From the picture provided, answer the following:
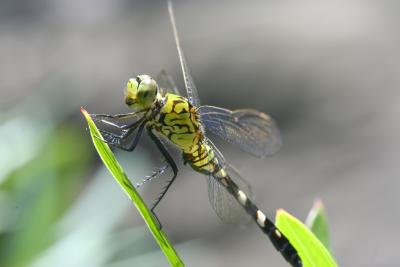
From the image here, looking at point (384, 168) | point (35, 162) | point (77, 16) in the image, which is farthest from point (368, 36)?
point (35, 162)

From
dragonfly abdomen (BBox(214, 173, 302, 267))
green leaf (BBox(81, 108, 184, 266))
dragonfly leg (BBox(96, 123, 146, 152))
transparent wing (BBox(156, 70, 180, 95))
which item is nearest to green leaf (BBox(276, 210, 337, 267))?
green leaf (BBox(81, 108, 184, 266))

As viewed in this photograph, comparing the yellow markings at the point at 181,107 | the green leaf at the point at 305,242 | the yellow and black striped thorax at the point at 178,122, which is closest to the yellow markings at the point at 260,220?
the yellow and black striped thorax at the point at 178,122

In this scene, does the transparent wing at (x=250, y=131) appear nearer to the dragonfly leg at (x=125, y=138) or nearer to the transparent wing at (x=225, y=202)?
the transparent wing at (x=225, y=202)

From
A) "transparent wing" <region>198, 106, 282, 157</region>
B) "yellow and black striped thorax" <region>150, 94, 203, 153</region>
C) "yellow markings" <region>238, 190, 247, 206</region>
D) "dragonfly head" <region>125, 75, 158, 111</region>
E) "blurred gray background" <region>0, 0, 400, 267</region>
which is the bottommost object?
"blurred gray background" <region>0, 0, 400, 267</region>

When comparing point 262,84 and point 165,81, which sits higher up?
point 165,81

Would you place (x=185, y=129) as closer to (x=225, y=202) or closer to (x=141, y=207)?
(x=225, y=202)

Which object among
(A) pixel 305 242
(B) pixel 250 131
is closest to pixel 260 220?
(B) pixel 250 131

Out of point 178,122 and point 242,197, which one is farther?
point 242,197

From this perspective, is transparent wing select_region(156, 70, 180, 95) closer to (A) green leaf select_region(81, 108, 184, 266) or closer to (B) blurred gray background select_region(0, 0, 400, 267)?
(B) blurred gray background select_region(0, 0, 400, 267)
